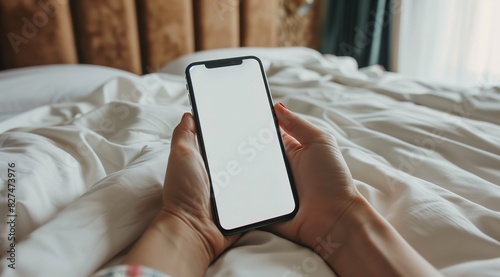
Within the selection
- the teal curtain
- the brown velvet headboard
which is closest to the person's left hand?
the brown velvet headboard

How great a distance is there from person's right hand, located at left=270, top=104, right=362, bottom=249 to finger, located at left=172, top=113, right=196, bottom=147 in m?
0.16

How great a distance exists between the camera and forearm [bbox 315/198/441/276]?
0.39 metres

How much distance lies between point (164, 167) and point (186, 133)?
0.07 meters

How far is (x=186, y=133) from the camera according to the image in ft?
1.76

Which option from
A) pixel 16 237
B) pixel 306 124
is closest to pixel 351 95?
→ pixel 306 124

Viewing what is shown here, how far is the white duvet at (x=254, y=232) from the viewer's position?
0.41 metres

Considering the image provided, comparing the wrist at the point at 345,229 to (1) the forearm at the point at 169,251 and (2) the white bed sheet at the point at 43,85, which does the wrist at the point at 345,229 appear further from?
(2) the white bed sheet at the point at 43,85

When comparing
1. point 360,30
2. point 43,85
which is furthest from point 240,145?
point 360,30

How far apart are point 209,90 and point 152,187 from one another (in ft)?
0.58

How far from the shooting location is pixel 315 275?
1.36ft

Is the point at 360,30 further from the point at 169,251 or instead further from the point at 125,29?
the point at 169,251

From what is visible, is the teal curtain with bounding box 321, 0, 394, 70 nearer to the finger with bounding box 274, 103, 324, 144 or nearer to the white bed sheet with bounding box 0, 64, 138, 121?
the white bed sheet with bounding box 0, 64, 138, 121

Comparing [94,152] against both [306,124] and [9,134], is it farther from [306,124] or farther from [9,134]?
[306,124]

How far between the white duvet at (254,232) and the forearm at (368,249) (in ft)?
0.08
